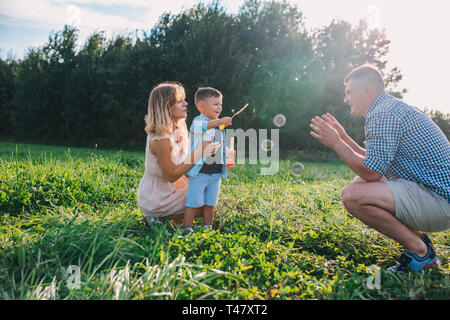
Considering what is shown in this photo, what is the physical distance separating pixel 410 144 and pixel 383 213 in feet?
1.99

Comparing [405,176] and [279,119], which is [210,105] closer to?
[405,176]

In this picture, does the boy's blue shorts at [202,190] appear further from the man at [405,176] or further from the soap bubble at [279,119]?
the soap bubble at [279,119]

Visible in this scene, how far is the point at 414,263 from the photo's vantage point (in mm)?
2385

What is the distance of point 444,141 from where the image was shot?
2475 mm

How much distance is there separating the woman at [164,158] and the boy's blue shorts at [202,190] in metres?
0.15

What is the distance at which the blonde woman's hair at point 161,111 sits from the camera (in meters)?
2.92

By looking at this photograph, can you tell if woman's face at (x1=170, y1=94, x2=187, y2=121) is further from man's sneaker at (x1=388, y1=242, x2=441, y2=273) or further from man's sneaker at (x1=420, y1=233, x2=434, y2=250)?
man's sneaker at (x1=420, y1=233, x2=434, y2=250)

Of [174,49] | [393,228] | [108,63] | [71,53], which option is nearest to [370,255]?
[393,228]

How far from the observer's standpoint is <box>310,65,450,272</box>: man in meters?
2.41

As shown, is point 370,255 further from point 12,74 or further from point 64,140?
point 12,74

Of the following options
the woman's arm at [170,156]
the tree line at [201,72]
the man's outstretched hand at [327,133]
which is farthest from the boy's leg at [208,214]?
the tree line at [201,72]

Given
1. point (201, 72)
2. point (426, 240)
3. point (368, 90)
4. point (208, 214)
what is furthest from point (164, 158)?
point (201, 72)

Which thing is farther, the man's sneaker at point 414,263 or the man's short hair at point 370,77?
the man's short hair at point 370,77

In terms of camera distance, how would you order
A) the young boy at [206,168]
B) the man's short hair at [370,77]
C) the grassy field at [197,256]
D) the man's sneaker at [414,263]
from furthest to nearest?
the young boy at [206,168] < the man's short hair at [370,77] < the man's sneaker at [414,263] < the grassy field at [197,256]
